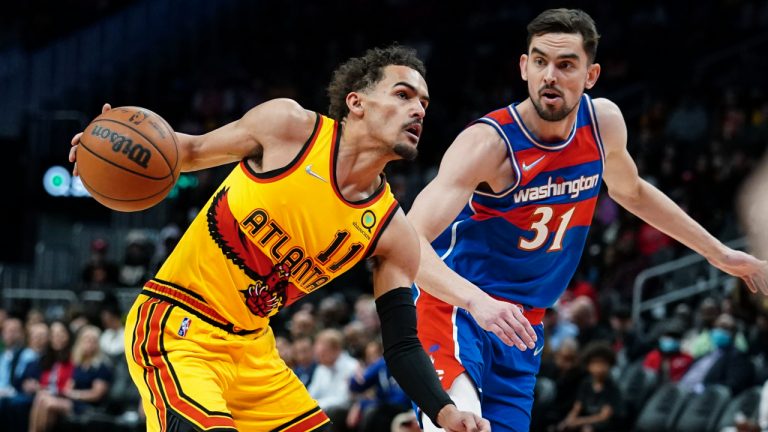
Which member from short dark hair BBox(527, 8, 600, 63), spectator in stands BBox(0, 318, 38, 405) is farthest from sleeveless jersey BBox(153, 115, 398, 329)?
spectator in stands BBox(0, 318, 38, 405)

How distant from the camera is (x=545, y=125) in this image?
574cm

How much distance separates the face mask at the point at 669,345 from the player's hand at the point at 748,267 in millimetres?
5582

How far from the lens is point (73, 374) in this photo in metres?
13.9

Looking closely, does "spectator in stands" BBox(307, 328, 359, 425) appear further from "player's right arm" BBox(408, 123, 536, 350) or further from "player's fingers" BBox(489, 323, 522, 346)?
"player's fingers" BBox(489, 323, 522, 346)

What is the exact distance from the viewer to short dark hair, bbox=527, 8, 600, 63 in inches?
223

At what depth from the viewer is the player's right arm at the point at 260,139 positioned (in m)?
5.05

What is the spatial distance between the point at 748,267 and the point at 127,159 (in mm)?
3299

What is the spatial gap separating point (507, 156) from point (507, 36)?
15170mm

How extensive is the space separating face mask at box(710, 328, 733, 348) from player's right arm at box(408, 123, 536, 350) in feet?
20.4

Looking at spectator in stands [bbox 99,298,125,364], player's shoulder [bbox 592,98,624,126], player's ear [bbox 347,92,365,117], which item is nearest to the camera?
player's ear [bbox 347,92,365,117]

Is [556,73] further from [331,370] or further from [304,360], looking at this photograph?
[304,360]

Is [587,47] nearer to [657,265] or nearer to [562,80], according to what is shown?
[562,80]

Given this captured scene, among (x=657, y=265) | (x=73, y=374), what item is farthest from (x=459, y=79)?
(x=73, y=374)

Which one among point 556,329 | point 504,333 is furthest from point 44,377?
point 504,333
